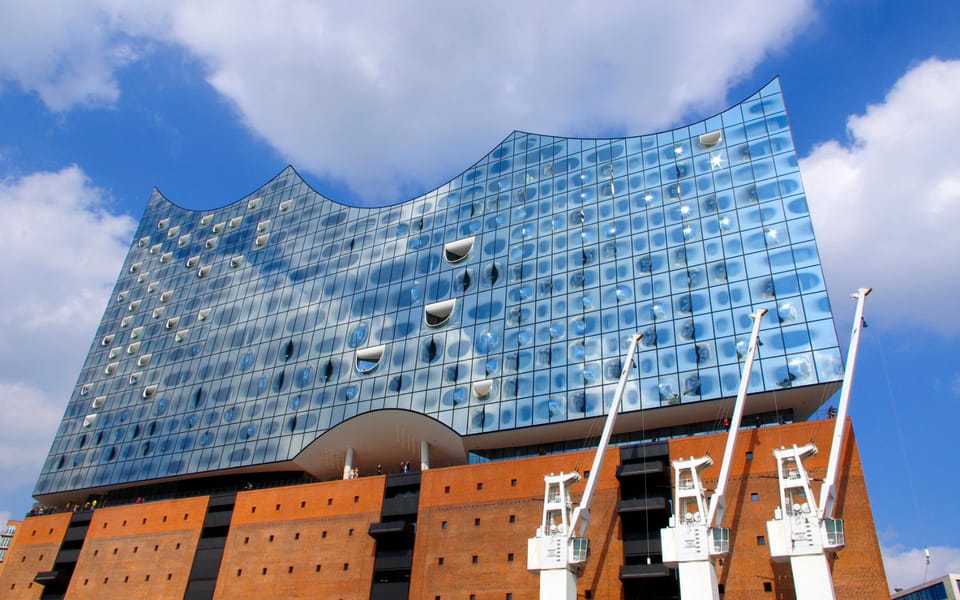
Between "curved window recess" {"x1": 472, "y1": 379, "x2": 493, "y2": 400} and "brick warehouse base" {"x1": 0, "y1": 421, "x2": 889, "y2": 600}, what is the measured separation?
4055 mm

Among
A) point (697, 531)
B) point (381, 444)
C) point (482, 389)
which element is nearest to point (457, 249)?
point (482, 389)

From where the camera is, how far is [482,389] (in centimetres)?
4041

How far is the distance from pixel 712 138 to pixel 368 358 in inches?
905

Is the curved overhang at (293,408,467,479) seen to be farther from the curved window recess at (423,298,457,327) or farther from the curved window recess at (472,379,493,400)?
the curved window recess at (423,298,457,327)

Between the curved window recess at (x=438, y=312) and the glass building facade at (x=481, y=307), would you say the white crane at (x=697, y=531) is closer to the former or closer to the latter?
the glass building facade at (x=481, y=307)

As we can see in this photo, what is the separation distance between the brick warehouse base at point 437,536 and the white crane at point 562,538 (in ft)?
6.13

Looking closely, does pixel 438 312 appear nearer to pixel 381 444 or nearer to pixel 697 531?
pixel 381 444

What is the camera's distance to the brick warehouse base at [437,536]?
29.6 m

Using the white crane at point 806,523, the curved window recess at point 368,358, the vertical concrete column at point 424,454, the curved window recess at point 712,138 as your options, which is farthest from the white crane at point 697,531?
the curved window recess at point 368,358

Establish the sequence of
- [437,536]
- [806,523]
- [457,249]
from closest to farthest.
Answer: [806,523] < [437,536] < [457,249]

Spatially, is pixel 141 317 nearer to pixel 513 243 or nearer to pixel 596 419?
pixel 513 243

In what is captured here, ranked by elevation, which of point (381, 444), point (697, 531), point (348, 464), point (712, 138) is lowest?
point (697, 531)

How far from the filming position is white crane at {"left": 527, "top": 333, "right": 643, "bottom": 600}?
29625 millimetres

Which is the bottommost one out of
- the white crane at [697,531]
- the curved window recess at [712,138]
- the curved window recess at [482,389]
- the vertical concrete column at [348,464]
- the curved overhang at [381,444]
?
the white crane at [697,531]
